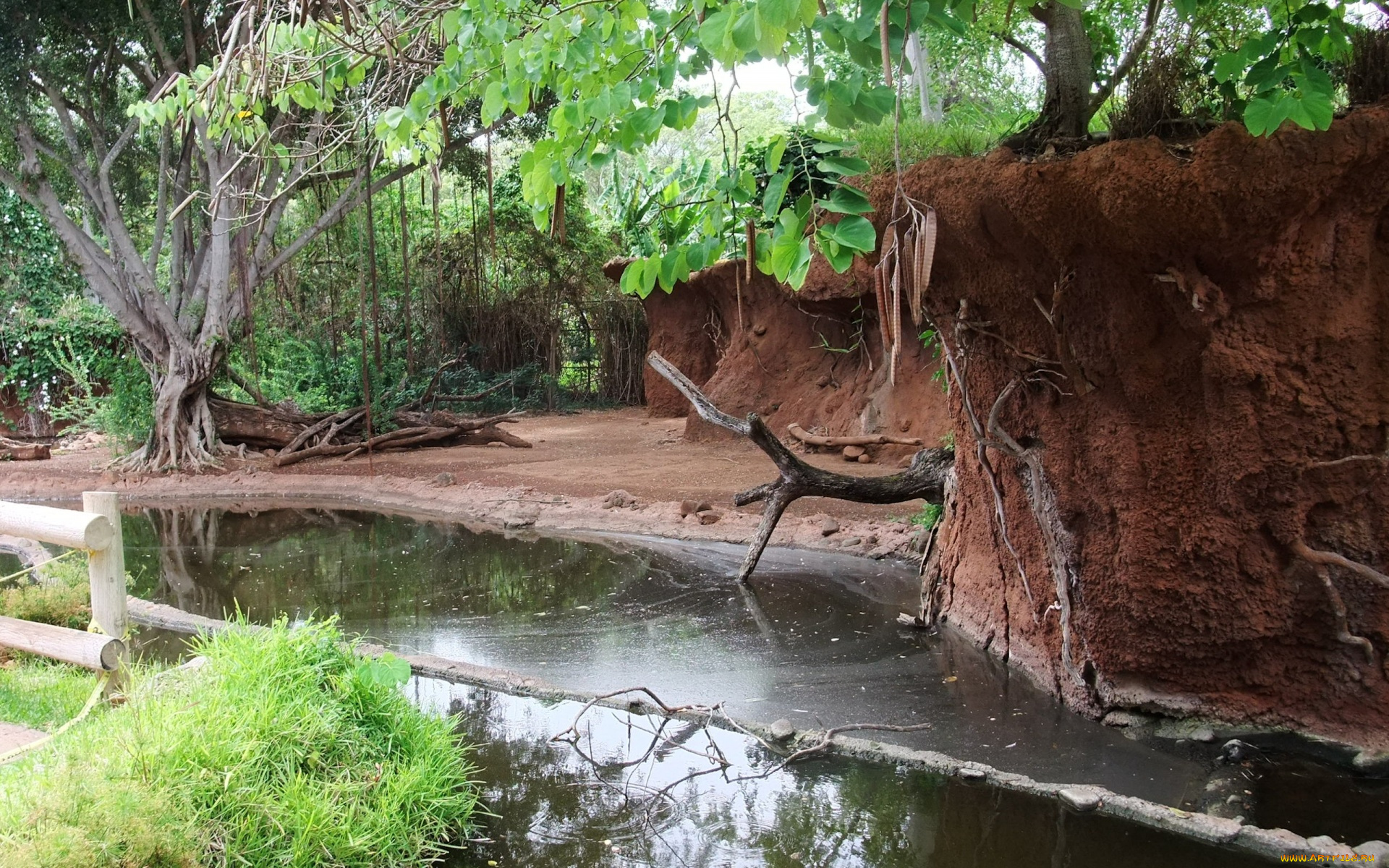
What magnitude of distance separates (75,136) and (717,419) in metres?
9.70

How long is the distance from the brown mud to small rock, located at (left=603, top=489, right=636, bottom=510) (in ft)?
16.2

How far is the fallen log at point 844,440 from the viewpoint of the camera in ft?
37.7

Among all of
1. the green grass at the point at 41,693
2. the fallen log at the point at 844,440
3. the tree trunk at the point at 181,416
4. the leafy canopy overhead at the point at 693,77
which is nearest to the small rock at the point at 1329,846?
the leafy canopy overhead at the point at 693,77

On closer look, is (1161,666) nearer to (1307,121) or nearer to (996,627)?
(996,627)

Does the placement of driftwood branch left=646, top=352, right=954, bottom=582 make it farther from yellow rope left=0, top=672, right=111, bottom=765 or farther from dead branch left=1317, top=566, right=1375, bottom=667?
yellow rope left=0, top=672, right=111, bottom=765

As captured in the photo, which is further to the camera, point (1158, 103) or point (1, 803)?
point (1158, 103)

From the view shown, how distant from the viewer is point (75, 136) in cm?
1231

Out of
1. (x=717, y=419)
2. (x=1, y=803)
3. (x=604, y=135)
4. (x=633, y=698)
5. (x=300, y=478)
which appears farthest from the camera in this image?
(x=300, y=478)

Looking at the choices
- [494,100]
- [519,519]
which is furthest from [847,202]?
[519,519]

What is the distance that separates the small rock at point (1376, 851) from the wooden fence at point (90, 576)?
4.42 meters

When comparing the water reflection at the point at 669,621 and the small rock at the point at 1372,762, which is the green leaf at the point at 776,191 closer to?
the water reflection at the point at 669,621

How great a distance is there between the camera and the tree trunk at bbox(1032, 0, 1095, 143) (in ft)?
14.6

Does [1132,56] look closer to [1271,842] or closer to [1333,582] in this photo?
[1333,582]

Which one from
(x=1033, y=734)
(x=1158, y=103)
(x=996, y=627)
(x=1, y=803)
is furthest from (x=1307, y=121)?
(x=1, y=803)
